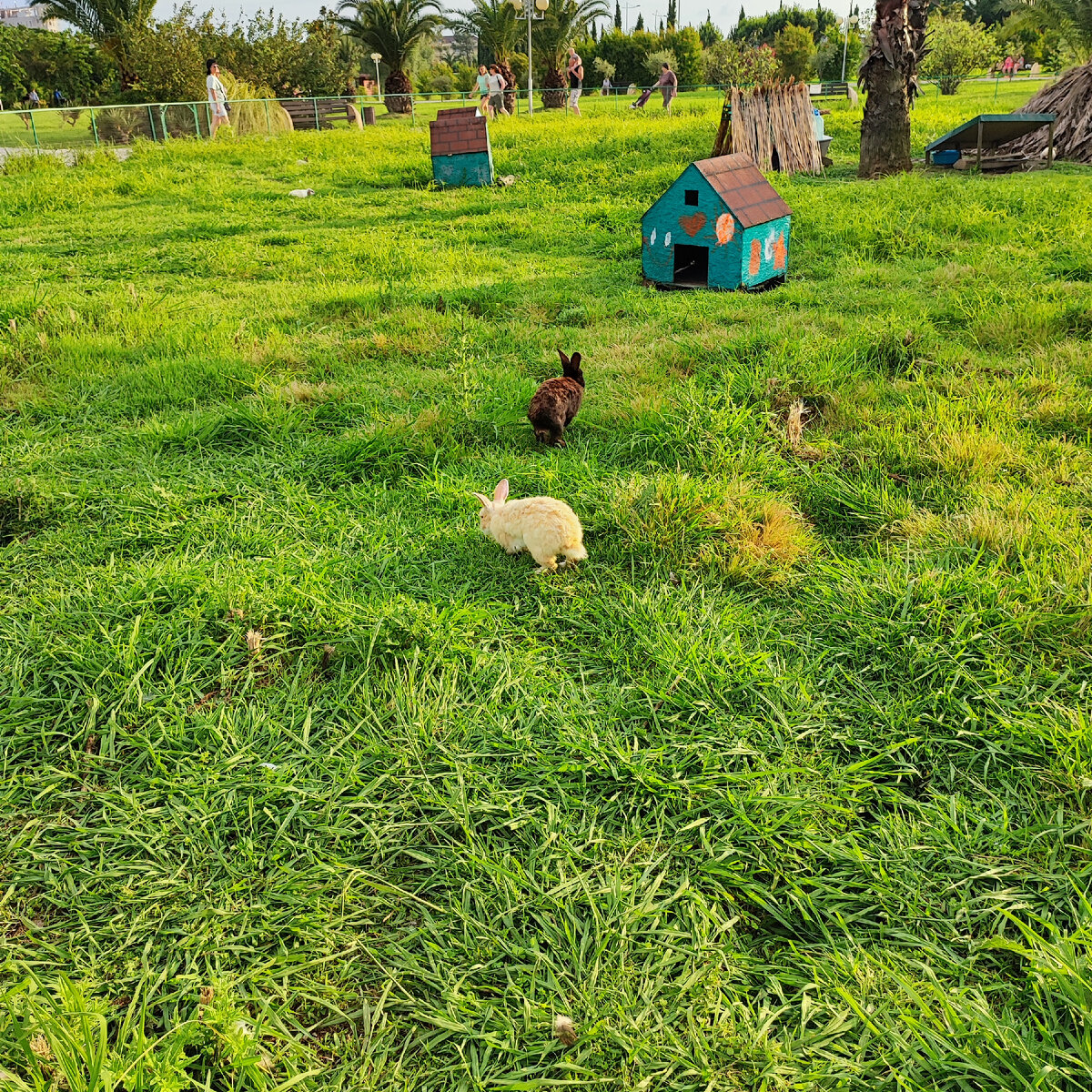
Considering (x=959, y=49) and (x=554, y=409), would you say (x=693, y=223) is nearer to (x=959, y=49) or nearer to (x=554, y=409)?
(x=554, y=409)

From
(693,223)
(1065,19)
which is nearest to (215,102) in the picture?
(693,223)

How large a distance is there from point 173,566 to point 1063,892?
10.0ft

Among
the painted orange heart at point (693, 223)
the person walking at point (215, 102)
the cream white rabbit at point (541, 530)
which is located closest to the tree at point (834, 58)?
the person walking at point (215, 102)

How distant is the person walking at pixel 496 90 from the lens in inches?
795

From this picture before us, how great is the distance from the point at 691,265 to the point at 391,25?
32.2 m

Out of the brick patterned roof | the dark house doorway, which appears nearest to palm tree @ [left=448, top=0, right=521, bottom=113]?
the brick patterned roof

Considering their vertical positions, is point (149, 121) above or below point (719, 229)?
above

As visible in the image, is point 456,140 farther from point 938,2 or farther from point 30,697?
point 938,2

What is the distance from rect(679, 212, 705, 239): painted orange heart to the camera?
684cm

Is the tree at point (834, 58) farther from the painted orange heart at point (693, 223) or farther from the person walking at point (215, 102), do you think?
the painted orange heart at point (693, 223)

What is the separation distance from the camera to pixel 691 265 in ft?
24.8

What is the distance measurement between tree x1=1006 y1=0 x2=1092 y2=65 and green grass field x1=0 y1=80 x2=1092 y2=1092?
68.3 ft

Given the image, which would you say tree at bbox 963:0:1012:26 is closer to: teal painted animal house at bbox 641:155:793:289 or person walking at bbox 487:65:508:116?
person walking at bbox 487:65:508:116

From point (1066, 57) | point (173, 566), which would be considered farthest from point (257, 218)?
point (1066, 57)
